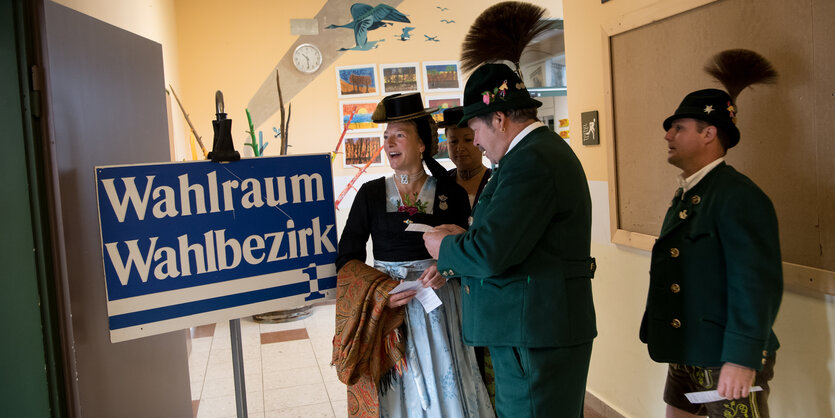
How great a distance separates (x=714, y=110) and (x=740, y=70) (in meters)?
0.31

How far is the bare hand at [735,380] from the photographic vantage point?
155 centimetres

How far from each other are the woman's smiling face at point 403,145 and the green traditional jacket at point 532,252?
0.47 m

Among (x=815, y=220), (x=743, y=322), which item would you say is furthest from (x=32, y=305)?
(x=815, y=220)

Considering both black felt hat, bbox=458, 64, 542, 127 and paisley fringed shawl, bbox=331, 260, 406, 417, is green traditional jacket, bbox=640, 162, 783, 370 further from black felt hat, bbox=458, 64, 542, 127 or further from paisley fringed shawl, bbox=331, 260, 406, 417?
paisley fringed shawl, bbox=331, 260, 406, 417

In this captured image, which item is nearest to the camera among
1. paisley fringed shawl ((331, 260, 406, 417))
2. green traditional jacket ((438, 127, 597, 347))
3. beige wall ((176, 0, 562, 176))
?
green traditional jacket ((438, 127, 597, 347))

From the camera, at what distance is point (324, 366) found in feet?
13.6

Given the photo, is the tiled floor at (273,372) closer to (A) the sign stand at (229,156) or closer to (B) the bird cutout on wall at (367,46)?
(A) the sign stand at (229,156)

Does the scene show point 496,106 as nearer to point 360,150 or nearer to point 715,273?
point 715,273

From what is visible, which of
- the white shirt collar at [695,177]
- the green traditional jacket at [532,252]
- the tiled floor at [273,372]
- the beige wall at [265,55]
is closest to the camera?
the green traditional jacket at [532,252]

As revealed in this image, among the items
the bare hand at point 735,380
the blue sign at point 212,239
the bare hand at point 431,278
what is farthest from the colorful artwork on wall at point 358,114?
the bare hand at point 735,380

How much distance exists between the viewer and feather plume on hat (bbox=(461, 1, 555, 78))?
2.05 m

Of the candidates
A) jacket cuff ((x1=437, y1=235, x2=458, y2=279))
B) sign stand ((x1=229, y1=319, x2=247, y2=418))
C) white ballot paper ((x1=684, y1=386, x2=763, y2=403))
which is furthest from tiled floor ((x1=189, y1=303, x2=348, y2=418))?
white ballot paper ((x1=684, y1=386, x2=763, y2=403))

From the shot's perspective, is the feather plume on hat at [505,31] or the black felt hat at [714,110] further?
the feather plume on hat at [505,31]

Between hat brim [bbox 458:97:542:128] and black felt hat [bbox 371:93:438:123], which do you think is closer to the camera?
hat brim [bbox 458:97:542:128]
